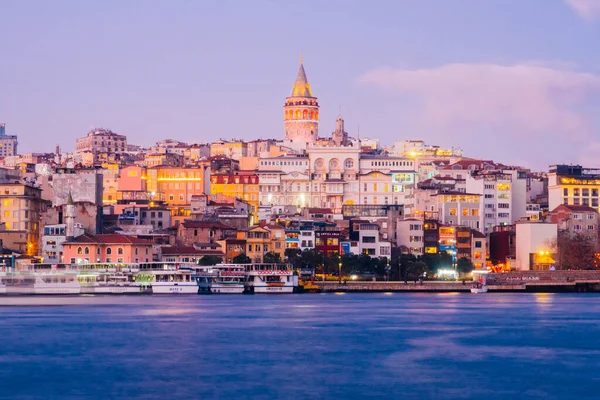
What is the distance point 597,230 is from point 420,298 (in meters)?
27.0

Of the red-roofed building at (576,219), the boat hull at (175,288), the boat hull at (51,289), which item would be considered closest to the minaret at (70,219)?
the boat hull at (51,289)

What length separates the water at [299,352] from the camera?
31766mm

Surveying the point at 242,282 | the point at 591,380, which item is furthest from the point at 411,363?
the point at 242,282

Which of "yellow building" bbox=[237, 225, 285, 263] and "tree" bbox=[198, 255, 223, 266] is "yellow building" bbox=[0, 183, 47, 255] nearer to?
"tree" bbox=[198, 255, 223, 266]

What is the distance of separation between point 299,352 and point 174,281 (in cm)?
3766

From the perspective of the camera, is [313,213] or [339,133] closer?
[313,213]

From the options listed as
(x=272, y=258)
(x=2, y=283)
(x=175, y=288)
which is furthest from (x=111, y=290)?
(x=272, y=258)

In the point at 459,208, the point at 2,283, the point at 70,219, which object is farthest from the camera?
the point at 459,208

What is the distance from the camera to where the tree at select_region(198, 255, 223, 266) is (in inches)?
3177

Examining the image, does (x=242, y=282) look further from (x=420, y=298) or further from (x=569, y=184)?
(x=569, y=184)

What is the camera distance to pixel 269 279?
78438mm

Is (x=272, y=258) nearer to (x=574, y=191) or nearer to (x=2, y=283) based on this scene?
(x=2, y=283)

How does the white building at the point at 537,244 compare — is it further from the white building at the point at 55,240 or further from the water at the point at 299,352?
the white building at the point at 55,240

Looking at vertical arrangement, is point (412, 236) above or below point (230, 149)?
below
